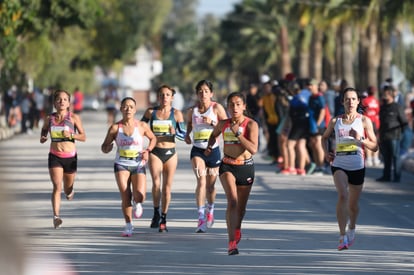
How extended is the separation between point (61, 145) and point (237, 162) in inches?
128

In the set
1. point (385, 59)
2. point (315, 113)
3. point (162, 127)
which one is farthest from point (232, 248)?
point (385, 59)

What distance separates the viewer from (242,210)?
1059 centimetres

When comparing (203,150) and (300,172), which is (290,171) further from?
(203,150)

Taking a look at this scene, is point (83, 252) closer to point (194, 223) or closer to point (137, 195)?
point (137, 195)

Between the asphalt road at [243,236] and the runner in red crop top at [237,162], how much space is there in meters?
0.36

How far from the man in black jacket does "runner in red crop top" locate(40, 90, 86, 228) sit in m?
9.25

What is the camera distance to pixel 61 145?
1312 cm

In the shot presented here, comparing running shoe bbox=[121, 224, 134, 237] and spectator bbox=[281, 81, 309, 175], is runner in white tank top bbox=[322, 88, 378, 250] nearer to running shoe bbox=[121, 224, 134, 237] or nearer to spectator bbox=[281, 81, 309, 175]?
running shoe bbox=[121, 224, 134, 237]

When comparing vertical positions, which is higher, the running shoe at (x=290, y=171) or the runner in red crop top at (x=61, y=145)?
the runner in red crop top at (x=61, y=145)

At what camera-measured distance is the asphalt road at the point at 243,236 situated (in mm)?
9766

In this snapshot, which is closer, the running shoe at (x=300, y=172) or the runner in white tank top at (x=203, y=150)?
the runner in white tank top at (x=203, y=150)

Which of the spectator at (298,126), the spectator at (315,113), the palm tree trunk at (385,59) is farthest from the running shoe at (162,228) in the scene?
the palm tree trunk at (385,59)

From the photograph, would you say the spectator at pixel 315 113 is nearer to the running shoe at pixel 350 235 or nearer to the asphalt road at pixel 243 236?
the asphalt road at pixel 243 236

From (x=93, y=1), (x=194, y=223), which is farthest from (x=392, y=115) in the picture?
(x=93, y=1)
